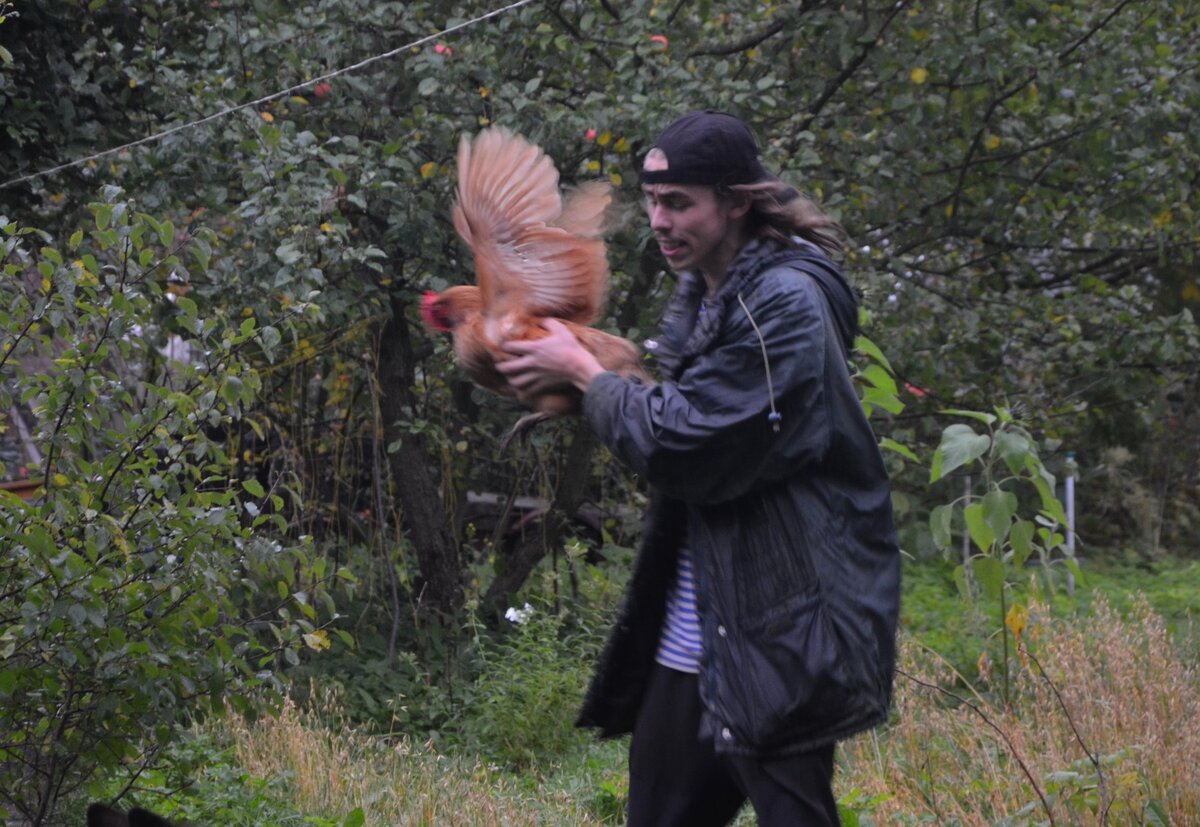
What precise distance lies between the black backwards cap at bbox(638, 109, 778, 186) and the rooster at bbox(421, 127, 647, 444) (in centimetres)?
26

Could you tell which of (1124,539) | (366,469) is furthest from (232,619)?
(1124,539)

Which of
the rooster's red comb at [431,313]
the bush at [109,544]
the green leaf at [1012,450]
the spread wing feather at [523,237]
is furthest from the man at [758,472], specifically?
the green leaf at [1012,450]

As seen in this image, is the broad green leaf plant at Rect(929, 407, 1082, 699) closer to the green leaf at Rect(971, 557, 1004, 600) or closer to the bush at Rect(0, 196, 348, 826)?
the green leaf at Rect(971, 557, 1004, 600)

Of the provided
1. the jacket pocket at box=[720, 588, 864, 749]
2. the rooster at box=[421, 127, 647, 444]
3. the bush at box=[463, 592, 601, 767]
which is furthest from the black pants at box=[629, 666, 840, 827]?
the bush at box=[463, 592, 601, 767]

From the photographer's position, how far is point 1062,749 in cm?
477

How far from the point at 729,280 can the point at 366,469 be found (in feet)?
20.5

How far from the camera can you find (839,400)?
101 inches

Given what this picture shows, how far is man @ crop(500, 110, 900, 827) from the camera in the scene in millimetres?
2471

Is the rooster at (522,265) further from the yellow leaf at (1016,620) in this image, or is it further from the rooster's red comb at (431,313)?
the yellow leaf at (1016,620)

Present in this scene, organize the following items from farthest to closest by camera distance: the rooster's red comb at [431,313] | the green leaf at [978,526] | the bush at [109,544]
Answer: the green leaf at [978,526], the bush at [109,544], the rooster's red comb at [431,313]

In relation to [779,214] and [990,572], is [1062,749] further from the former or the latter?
[779,214]

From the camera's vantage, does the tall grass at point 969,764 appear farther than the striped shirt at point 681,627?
Yes

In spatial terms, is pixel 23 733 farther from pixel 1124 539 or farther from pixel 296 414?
pixel 1124 539

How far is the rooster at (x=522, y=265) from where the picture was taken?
112 inches
